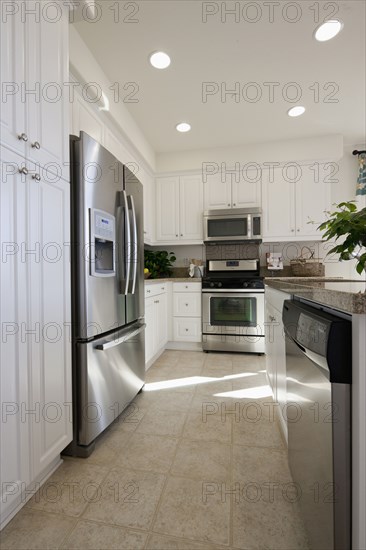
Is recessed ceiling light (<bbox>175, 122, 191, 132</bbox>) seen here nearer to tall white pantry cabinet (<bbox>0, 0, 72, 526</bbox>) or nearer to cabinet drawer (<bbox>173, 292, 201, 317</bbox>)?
tall white pantry cabinet (<bbox>0, 0, 72, 526</bbox>)

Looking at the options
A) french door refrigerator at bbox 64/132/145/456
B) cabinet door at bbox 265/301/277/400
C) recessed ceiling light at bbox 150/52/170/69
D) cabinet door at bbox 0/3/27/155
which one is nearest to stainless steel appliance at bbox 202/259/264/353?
cabinet door at bbox 265/301/277/400

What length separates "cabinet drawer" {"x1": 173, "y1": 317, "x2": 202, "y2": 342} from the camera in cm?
334

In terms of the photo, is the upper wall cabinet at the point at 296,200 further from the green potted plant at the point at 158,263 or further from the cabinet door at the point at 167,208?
the green potted plant at the point at 158,263

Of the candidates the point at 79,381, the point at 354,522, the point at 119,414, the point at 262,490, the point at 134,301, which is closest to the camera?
the point at 354,522

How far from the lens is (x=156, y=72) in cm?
222

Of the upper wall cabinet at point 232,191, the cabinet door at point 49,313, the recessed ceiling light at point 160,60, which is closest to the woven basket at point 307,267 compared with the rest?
the upper wall cabinet at point 232,191

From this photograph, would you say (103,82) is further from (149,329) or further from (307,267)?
(307,267)

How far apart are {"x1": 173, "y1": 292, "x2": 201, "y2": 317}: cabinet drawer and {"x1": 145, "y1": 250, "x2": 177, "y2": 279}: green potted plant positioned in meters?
0.45

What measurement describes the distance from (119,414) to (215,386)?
0.89 m

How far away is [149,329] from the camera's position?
2.65 metres

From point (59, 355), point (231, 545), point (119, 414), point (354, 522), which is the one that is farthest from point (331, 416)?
point (119, 414)

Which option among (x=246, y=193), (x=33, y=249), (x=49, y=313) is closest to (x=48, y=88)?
(x=33, y=249)

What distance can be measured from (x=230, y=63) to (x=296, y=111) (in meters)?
1.05

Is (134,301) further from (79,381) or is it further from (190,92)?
(190,92)
